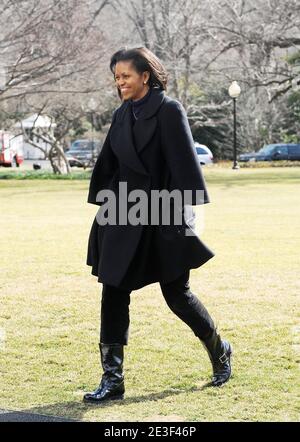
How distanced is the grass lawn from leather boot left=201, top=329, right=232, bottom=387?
76 millimetres

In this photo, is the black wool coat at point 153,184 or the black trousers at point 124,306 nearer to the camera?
the black wool coat at point 153,184

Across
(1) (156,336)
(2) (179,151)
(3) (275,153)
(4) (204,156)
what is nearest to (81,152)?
(4) (204,156)

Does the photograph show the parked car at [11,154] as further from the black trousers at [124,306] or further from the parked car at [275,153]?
the black trousers at [124,306]

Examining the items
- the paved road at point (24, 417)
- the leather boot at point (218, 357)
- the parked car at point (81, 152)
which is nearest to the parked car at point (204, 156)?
the parked car at point (81, 152)

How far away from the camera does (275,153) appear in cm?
4612

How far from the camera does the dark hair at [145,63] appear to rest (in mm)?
4895

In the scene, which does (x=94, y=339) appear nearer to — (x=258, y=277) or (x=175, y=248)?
Result: (x=175, y=248)

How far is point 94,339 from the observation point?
650cm

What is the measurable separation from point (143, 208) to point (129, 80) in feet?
2.28

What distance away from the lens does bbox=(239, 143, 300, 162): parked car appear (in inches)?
1799

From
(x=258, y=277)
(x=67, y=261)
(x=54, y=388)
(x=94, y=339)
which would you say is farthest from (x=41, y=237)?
(x=54, y=388)

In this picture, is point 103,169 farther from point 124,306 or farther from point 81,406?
point 81,406

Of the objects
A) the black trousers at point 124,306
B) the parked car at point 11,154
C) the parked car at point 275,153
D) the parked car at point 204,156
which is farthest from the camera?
the parked car at point 11,154

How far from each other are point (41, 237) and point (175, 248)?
893 centimetres
